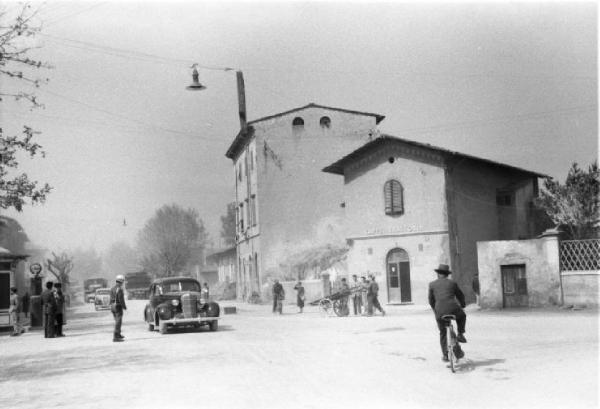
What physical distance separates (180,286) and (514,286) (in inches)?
448

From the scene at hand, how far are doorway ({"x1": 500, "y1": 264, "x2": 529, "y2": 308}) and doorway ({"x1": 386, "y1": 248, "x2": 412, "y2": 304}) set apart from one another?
6.73m

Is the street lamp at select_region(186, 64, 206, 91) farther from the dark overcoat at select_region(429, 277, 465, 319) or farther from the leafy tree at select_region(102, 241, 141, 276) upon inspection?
the leafy tree at select_region(102, 241, 141, 276)

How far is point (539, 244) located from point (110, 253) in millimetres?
158642

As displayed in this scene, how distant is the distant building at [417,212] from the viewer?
28766mm

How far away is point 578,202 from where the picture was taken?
77.5ft

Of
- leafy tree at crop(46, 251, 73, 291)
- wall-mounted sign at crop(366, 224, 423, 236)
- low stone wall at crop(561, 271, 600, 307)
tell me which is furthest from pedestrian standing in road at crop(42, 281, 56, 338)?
leafy tree at crop(46, 251, 73, 291)

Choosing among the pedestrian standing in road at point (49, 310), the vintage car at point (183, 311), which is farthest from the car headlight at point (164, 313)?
the pedestrian standing in road at point (49, 310)

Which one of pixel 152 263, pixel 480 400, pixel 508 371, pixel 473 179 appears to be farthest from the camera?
pixel 152 263

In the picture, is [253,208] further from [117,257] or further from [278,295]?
[117,257]

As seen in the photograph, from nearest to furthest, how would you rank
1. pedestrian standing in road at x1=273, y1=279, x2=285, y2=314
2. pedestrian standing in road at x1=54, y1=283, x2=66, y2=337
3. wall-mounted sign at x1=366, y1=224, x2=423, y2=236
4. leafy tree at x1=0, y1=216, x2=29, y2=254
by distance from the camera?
pedestrian standing in road at x1=54, y1=283, x2=66, y2=337 < pedestrian standing in road at x1=273, y1=279, x2=285, y2=314 < wall-mounted sign at x1=366, y1=224, x2=423, y2=236 < leafy tree at x1=0, y1=216, x2=29, y2=254

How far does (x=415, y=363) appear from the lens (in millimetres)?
10867

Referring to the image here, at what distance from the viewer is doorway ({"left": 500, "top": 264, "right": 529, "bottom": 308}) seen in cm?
2238

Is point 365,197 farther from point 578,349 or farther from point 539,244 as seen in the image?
point 578,349

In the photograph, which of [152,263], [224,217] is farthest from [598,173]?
[224,217]
